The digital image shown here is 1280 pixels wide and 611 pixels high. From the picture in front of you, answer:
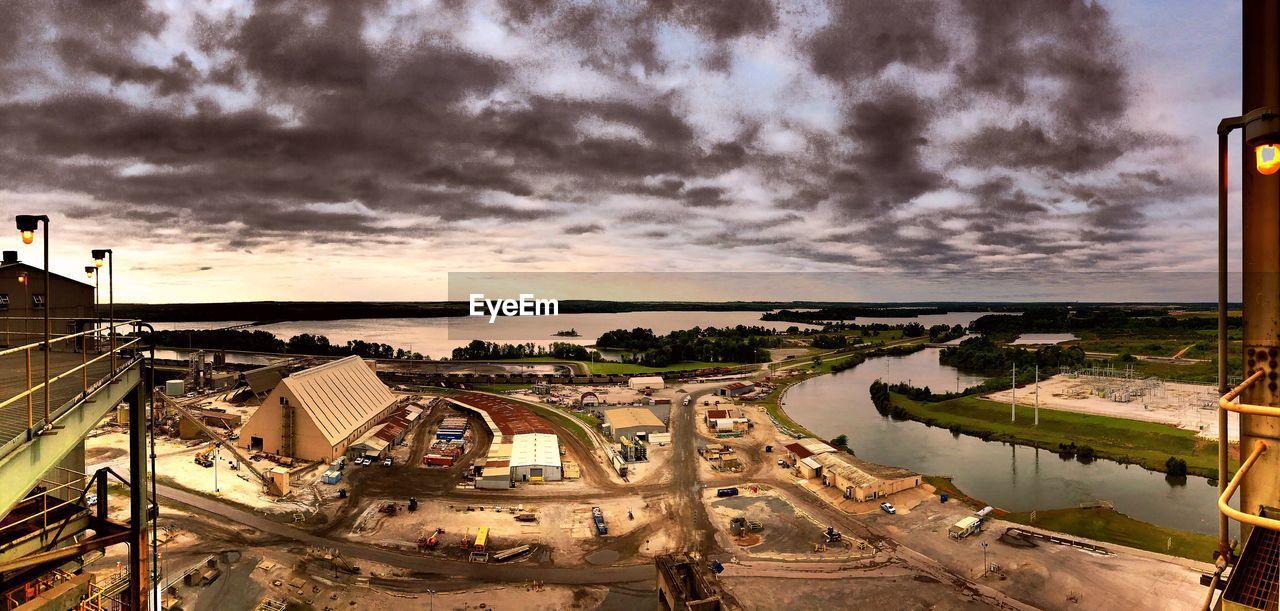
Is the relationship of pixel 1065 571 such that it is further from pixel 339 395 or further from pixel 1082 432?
pixel 339 395

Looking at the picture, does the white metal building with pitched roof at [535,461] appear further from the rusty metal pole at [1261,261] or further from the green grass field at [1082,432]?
the green grass field at [1082,432]

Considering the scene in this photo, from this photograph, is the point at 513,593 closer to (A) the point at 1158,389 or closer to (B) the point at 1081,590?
(B) the point at 1081,590

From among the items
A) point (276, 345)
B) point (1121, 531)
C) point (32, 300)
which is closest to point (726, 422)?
point (1121, 531)

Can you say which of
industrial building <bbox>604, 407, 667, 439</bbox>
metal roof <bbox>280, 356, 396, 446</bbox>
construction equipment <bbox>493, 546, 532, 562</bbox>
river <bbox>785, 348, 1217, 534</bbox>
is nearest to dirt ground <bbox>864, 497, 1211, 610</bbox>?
river <bbox>785, 348, 1217, 534</bbox>

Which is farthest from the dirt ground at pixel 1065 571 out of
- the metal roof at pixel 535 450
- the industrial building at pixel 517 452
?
the metal roof at pixel 535 450

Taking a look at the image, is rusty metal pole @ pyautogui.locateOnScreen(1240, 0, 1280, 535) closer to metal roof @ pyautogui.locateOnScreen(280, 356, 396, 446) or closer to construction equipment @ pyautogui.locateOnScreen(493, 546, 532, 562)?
construction equipment @ pyautogui.locateOnScreen(493, 546, 532, 562)

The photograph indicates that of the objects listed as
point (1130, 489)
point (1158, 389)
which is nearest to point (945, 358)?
point (1158, 389)
